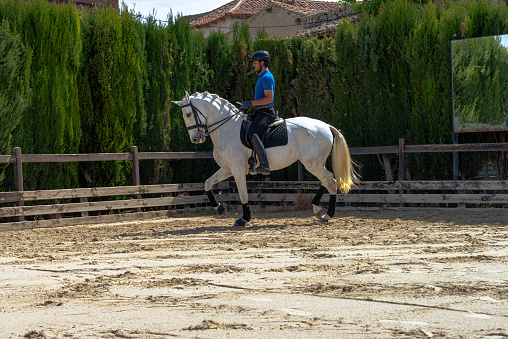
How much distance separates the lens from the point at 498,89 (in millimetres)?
11609

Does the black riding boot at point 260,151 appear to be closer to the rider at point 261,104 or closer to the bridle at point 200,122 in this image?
the rider at point 261,104

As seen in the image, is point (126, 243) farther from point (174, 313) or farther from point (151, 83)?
point (151, 83)

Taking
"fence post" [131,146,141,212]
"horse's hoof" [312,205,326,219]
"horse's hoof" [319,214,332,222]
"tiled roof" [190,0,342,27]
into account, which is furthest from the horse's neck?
"tiled roof" [190,0,342,27]

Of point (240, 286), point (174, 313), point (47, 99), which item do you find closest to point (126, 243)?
point (240, 286)

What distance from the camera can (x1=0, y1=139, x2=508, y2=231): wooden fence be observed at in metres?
11.2

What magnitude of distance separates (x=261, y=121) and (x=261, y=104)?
29 centimetres

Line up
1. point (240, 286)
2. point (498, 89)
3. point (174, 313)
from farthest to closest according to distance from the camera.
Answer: point (498, 89) < point (240, 286) < point (174, 313)

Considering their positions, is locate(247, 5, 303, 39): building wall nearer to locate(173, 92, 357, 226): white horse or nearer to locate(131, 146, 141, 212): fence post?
locate(131, 146, 141, 212): fence post

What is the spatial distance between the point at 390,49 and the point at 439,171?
9.06 ft

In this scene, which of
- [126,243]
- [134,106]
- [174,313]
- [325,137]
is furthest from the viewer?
[134,106]

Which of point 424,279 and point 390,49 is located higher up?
point 390,49

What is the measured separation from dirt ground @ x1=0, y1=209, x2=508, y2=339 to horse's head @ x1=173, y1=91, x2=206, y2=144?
1.68 m

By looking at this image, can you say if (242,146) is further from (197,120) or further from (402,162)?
(402,162)

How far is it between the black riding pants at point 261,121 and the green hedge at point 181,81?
3.78 metres
